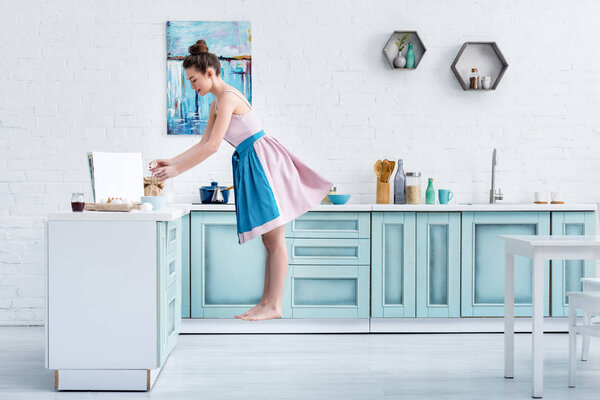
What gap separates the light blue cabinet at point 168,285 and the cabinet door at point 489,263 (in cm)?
192

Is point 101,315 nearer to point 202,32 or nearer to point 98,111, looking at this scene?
point 98,111

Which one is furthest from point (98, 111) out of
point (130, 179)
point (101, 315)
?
point (101, 315)

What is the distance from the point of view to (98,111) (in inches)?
172

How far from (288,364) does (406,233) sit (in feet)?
4.18

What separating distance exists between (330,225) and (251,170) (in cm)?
113

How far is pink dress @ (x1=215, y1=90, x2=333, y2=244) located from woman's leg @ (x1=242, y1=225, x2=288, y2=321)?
142mm

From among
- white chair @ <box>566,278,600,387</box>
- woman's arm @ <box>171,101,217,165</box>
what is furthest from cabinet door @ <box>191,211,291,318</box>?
white chair @ <box>566,278,600,387</box>

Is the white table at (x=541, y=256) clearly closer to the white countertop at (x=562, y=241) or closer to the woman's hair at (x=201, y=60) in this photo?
the white countertop at (x=562, y=241)

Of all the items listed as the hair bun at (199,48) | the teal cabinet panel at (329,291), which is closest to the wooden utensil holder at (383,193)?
the teal cabinet panel at (329,291)

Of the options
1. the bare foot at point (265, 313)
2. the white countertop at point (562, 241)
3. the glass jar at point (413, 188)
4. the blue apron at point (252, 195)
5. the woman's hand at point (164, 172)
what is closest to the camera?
the white countertop at point (562, 241)

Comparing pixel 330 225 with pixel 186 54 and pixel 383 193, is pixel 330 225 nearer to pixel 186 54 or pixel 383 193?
pixel 383 193

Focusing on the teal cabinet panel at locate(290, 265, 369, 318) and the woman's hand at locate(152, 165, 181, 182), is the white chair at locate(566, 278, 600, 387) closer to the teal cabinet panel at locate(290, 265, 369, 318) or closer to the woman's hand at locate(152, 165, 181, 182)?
the teal cabinet panel at locate(290, 265, 369, 318)

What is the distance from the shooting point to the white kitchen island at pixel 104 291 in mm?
2625

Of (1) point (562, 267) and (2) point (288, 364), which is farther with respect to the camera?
(1) point (562, 267)
